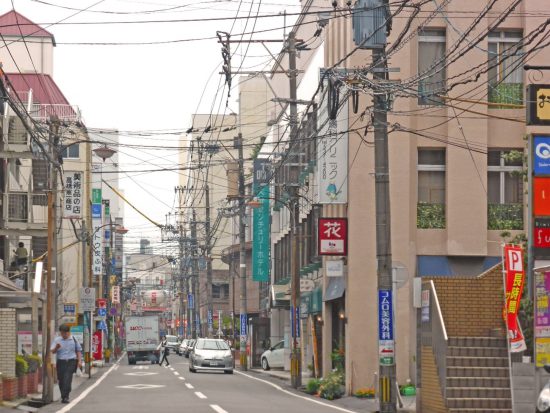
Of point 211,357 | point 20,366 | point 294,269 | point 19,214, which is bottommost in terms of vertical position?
point 211,357

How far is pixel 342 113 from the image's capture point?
3538 cm

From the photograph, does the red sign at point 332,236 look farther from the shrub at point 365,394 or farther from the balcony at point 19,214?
the balcony at point 19,214

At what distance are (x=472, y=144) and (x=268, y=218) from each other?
28152mm

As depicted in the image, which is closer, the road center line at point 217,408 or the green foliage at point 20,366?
the road center line at point 217,408

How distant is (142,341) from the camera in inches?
2904

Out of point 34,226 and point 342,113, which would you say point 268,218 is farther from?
point 342,113

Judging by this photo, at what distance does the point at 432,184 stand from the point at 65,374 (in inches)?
507

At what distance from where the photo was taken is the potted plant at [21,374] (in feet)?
90.1

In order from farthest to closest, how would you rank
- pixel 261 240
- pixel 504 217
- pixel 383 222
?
pixel 261 240
pixel 504 217
pixel 383 222

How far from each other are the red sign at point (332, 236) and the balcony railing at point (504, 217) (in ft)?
15.1

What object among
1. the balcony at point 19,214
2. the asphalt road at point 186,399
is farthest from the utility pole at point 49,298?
the balcony at point 19,214

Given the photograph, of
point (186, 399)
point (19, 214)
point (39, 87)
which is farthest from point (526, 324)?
point (39, 87)

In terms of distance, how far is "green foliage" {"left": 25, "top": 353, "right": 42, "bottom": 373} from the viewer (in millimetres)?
30150

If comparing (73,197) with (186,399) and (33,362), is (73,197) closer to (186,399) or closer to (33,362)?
(33,362)
